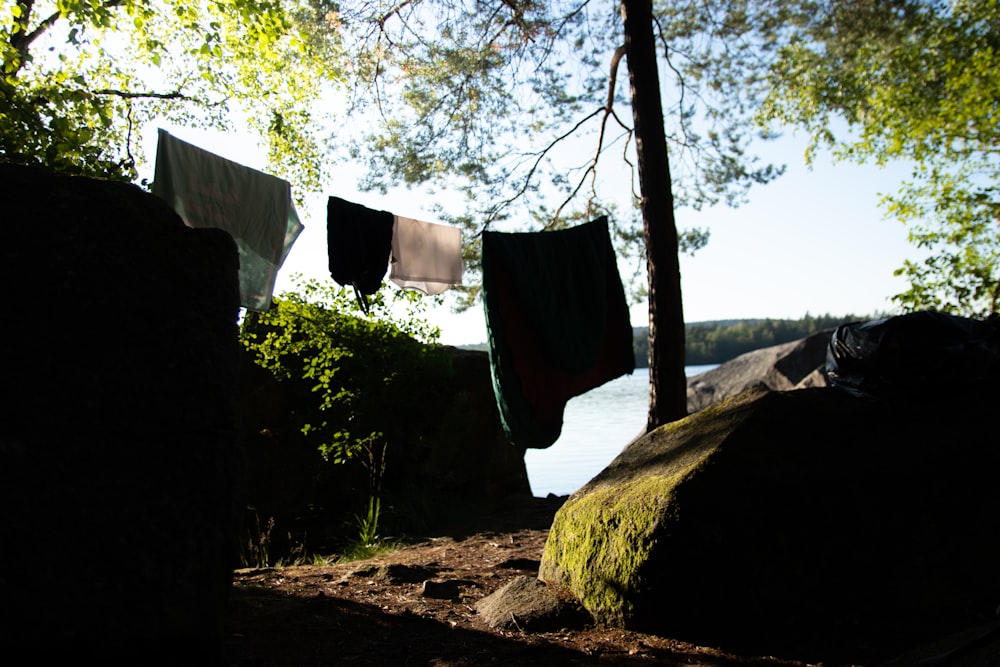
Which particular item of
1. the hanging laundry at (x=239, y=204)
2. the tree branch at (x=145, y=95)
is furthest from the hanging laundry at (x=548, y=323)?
the tree branch at (x=145, y=95)

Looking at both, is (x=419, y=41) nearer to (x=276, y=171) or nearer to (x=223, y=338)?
(x=276, y=171)

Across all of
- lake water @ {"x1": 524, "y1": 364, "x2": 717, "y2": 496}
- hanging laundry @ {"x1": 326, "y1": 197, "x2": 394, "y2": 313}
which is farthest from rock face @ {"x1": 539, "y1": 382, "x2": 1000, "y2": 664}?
hanging laundry @ {"x1": 326, "y1": 197, "x2": 394, "y2": 313}

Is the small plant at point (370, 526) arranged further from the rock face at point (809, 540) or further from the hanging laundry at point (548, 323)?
the rock face at point (809, 540)

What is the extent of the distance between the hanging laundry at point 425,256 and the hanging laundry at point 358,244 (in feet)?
0.71

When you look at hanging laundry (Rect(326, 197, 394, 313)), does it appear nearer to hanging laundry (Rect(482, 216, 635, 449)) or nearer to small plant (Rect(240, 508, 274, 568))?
hanging laundry (Rect(482, 216, 635, 449))

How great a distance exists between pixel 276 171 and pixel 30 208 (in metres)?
6.34

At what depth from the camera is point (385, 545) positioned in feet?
17.3

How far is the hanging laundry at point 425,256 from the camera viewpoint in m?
5.27

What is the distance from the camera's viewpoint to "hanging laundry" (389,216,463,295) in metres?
5.27

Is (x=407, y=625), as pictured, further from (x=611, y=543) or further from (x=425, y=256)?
(x=425, y=256)

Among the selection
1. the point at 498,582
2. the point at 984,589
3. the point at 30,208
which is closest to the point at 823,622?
the point at 984,589

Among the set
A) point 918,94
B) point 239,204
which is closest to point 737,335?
point 918,94

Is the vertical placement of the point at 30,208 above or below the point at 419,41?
below

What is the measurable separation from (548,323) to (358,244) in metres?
1.32
